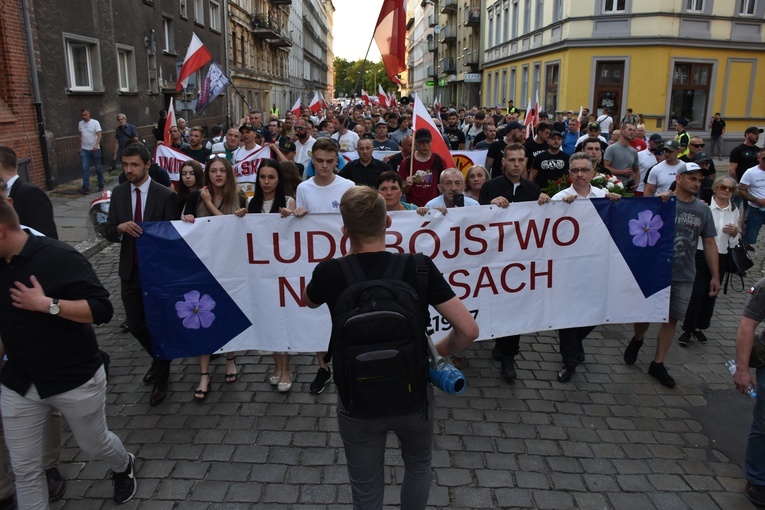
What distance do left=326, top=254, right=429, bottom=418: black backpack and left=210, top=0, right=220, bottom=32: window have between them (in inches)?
1287

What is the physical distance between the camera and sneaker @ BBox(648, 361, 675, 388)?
5.09m

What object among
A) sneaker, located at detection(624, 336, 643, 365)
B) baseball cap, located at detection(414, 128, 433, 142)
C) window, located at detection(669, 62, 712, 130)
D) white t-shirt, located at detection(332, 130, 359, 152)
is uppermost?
window, located at detection(669, 62, 712, 130)

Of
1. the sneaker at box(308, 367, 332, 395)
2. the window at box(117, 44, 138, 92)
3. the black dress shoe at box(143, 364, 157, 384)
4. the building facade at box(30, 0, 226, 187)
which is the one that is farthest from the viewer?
the window at box(117, 44, 138, 92)

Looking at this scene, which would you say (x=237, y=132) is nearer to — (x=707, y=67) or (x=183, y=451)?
(x=183, y=451)

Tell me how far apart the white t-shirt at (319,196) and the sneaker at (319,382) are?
54.5 inches

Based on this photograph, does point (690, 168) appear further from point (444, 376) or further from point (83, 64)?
point (83, 64)

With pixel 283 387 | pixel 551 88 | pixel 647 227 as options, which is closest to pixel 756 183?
pixel 647 227

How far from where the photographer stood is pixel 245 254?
191 inches

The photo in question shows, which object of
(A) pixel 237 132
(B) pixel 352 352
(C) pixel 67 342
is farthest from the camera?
(A) pixel 237 132

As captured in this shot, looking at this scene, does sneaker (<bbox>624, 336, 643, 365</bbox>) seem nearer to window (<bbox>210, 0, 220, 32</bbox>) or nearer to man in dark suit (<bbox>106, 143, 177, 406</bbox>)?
man in dark suit (<bbox>106, 143, 177, 406</bbox>)

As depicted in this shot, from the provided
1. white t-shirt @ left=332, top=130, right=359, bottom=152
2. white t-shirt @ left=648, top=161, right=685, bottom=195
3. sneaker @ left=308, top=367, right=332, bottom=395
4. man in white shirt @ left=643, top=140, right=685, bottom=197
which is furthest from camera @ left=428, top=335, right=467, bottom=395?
white t-shirt @ left=332, top=130, right=359, bottom=152

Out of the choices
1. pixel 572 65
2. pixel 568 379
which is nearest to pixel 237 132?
pixel 568 379

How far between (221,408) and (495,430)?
2129 mm

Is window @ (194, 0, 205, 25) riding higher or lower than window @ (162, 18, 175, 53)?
higher
